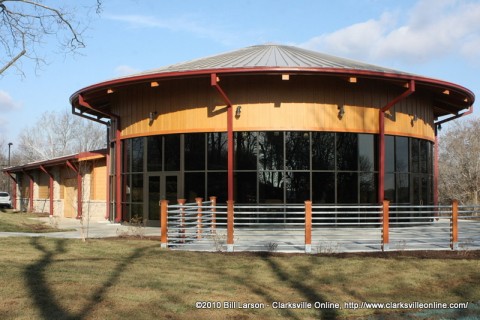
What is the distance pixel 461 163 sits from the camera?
136 feet

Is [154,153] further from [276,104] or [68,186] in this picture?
[68,186]

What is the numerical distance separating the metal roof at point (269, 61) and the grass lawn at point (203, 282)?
8.25 m

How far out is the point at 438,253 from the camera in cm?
1205

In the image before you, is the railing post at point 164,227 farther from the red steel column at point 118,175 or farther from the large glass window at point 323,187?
A: the red steel column at point 118,175

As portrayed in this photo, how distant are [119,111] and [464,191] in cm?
2869

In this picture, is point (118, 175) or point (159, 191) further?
point (118, 175)

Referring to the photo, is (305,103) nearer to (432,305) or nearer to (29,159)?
(432,305)

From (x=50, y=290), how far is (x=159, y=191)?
12.2 meters

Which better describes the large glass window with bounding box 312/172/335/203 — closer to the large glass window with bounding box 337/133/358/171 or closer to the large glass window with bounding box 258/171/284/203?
the large glass window with bounding box 337/133/358/171

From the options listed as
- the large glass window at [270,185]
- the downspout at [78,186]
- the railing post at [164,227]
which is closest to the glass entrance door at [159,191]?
the large glass window at [270,185]

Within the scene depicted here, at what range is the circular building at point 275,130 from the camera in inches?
717

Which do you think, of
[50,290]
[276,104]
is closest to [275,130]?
[276,104]

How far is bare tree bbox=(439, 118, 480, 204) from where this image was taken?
3938cm

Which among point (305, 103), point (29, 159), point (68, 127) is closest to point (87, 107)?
point (305, 103)
